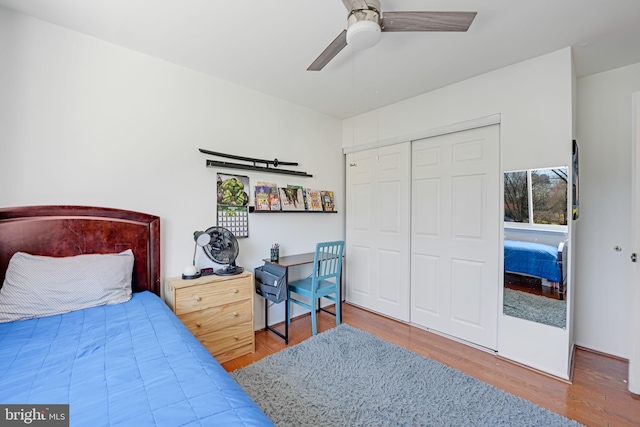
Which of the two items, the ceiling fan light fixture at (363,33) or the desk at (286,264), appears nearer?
the ceiling fan light fixture at (363,33)

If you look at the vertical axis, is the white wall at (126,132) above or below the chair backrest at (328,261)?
above

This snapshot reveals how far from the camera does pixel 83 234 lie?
1.93 meters

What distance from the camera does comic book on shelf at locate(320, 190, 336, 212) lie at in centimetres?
354

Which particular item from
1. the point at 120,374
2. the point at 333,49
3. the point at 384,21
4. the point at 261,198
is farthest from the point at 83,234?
the point at 384,21

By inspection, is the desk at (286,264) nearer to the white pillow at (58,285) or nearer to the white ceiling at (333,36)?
the white pillow at (58,285)

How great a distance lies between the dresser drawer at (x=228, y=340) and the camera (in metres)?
2.24

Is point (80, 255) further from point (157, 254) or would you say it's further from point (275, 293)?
point (275, 293)

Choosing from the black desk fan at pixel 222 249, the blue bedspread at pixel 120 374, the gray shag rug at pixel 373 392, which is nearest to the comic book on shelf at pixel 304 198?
the black desk fan at pixel 222 249

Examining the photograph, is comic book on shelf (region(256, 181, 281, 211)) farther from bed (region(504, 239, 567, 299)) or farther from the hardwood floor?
bed (region(504, 239, 567, 299))

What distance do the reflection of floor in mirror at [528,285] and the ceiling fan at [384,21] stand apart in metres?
2.01

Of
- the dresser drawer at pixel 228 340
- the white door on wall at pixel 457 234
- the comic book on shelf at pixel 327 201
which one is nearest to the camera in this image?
the dresser drawer at pixel 228 340

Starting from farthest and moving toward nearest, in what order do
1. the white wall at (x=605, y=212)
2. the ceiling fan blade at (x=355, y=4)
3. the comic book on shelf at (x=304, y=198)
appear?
the comic book on shelf at (x=304, y=198), the white wall at (x=605, y=212), the ceiling fan blade at (x=355, y=4)

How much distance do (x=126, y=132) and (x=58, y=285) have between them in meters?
1.21

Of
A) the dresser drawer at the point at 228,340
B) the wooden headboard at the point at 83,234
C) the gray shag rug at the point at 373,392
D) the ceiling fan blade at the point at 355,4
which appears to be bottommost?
the gray shag rug at the point at 373,392
